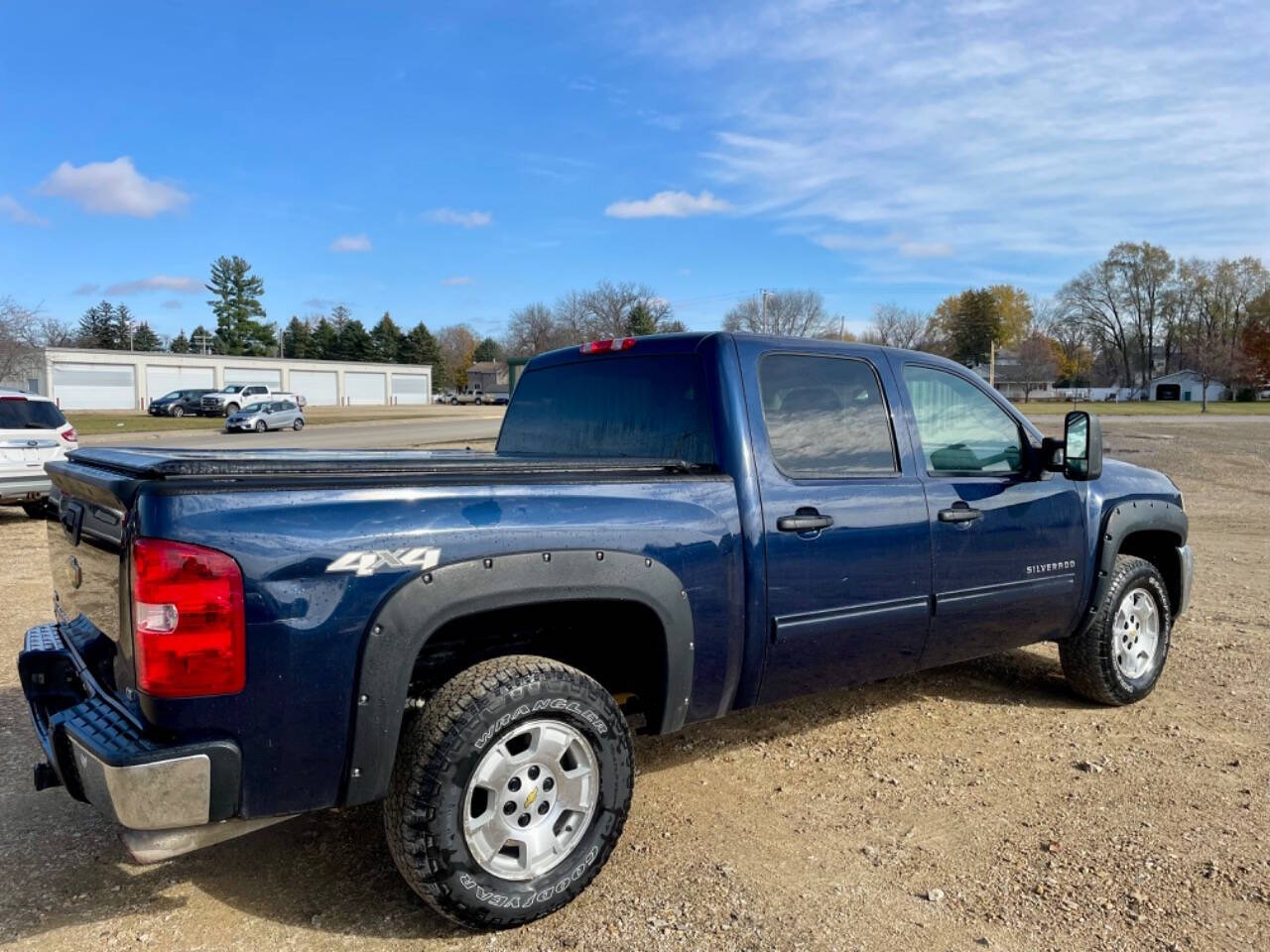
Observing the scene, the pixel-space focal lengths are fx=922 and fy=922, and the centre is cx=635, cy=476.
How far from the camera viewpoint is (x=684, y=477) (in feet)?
10.6

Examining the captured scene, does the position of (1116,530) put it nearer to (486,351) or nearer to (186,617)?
(186,617)

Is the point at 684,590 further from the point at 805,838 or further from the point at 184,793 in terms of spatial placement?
the point at 184,793

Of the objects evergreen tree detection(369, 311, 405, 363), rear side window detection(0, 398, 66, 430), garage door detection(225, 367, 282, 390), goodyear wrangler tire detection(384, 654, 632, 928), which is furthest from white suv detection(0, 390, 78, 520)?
evergreen tree detection(369, 311, 405, 363)

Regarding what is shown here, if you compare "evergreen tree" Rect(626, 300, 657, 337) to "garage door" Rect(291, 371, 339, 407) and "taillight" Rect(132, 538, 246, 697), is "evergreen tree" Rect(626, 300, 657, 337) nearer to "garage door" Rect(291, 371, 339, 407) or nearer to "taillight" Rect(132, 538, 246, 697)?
"garage door" Rect(291, 371, 339, 407)

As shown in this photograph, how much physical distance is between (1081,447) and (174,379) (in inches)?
2789

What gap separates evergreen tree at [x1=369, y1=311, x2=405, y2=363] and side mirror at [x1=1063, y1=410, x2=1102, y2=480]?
107m

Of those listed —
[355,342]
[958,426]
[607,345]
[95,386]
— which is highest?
[355,342]

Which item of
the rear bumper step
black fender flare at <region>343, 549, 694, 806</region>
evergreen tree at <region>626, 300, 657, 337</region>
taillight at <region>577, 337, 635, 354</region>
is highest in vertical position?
evergreen tree at <region>626, 300, 657, 337</region>

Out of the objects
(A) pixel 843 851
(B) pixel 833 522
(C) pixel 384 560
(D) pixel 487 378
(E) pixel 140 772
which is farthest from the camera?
(D) pixel 487 378

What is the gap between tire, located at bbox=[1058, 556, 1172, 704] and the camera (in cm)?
481

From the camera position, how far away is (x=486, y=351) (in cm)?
14388

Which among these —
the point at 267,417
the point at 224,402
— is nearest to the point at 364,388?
the point at 224,402

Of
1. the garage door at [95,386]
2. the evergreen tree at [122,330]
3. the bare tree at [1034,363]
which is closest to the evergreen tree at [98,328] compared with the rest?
the evergreen tree at [122,330]

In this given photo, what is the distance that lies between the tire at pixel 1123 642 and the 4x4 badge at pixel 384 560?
3655mm
